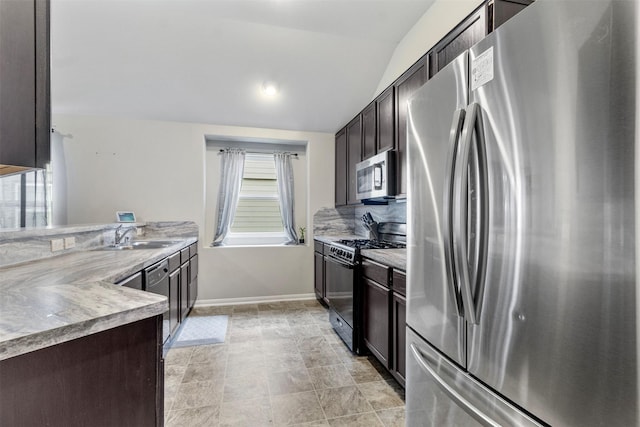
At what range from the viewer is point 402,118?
240 cm

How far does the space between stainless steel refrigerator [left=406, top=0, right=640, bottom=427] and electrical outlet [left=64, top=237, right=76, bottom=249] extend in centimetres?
246

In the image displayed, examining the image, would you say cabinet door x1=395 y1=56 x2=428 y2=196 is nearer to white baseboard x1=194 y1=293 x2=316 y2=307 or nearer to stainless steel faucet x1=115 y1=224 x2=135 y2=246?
white baseboard x1=194 y1=293 x2=316 y2=307

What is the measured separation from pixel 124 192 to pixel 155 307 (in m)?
3.23

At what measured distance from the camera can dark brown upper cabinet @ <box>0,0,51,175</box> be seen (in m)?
0.86

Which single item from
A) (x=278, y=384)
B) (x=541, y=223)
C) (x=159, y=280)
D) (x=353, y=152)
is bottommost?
(x=278, y=384)

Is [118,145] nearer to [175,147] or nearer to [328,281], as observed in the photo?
[175,147]

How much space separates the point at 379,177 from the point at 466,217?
1.60 m

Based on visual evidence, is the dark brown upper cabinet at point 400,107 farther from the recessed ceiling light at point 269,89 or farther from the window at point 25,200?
the window at point 25,200

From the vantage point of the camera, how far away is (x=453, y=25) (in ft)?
6.30

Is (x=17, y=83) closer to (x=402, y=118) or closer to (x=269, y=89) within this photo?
(x=402, y=118)

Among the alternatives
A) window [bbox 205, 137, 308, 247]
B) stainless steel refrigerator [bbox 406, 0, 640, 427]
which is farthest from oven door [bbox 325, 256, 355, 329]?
stainless steel refrigerator [bbox 406, 0, 640, 427]

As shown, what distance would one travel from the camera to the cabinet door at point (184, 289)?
112 inches

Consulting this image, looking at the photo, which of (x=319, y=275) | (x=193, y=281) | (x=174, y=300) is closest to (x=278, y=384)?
(x=174, y=300)

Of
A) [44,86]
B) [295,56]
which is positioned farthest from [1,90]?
[295,56]
